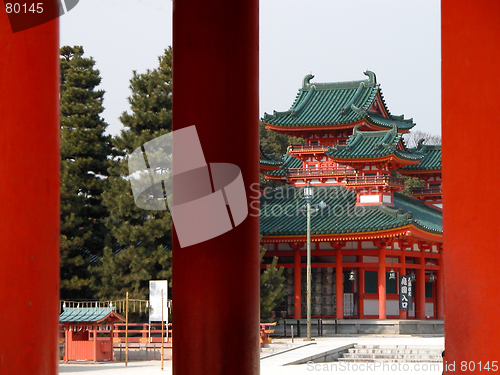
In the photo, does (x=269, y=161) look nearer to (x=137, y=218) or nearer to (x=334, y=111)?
(x=334, y=111)

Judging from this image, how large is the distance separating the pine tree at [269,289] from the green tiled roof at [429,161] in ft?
30.4

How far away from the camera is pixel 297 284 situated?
26.6m

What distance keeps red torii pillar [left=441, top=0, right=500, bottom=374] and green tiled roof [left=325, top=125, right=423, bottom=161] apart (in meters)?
23.5

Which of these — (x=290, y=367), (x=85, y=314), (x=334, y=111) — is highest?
(x=334, y=111)

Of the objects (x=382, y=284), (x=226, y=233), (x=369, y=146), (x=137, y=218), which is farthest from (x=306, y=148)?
(x=226, y=233)

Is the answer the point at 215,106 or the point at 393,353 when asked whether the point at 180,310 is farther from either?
the point at 393,353

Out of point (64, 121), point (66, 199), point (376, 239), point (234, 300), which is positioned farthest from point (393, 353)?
point (234, 300)

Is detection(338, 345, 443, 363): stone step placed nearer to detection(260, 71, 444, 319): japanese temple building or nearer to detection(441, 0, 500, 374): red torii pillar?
detection(260, 71, 444, 319): japanese temple building

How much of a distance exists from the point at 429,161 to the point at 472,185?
28.6m

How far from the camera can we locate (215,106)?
4152mm

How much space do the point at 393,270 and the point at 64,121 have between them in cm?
1237

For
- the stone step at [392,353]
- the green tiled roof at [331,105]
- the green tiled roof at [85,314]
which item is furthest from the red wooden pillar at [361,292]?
the green tiled roof at [85,314]

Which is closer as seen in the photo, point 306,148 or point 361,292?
point 361,292

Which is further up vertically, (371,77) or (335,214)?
(371,77)
